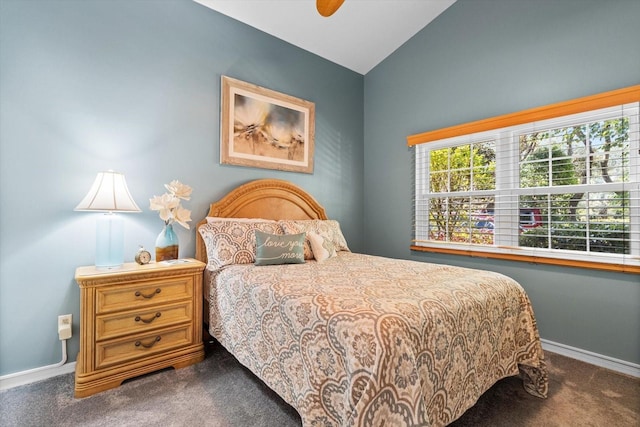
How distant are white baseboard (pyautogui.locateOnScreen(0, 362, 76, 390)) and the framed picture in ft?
6.21

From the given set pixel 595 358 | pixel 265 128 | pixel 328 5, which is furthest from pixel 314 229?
pixel 595 358

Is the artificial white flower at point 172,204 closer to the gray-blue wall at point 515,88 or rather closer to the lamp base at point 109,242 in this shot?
the lamp base at point 109,242

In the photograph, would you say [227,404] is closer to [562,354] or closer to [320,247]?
[320,247]

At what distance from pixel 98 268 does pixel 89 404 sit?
2.58 feet

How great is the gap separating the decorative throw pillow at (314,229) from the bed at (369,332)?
309 mm

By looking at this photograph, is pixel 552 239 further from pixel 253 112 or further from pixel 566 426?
pixel 253 112

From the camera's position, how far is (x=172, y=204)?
87.7 inches

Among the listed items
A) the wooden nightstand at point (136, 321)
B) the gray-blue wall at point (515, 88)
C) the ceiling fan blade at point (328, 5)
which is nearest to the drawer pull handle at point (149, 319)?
the wooden nightstand at point (136, 321)

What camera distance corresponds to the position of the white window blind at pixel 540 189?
2131 mm

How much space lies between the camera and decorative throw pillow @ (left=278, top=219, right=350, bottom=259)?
8.59ft

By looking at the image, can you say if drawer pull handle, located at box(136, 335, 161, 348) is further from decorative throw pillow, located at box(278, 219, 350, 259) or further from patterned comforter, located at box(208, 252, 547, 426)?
decorative throw pillow, located at box(278, 219, 350, 259)

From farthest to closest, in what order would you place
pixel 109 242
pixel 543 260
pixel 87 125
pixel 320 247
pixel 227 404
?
pixel 320 247
pixel 543 260
pixel 87 125
pixel 109 242
pixel 227 404

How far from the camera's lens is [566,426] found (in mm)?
1484

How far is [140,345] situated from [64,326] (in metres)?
0.56
